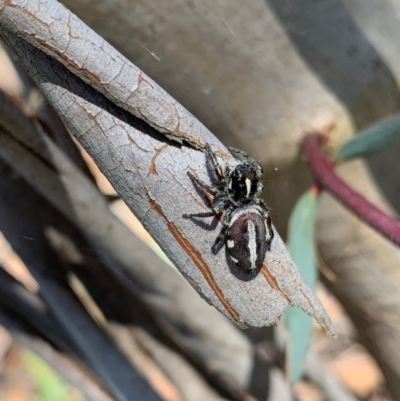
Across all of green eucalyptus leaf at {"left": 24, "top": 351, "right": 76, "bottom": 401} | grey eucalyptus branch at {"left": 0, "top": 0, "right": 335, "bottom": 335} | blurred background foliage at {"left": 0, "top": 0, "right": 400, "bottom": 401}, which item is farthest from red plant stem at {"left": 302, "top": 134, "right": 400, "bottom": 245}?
green eucalyptus leaf at {"left": 24, "top": 351, "right": 76, "bottom": 401}

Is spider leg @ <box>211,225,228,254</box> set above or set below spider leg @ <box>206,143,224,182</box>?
below

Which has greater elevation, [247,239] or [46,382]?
[247,239]

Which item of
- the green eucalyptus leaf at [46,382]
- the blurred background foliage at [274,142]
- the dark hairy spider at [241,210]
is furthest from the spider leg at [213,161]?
the green eucalyptus leaf at [46,382]

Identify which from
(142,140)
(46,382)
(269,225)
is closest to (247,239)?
(269,225)

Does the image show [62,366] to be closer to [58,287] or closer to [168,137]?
[58,287]

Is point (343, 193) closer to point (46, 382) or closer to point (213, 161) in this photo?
point (213, 161)

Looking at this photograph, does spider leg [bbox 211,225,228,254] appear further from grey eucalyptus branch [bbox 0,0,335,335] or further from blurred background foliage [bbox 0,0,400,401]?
blurred background foliage [bbox 0,0,400,401]
